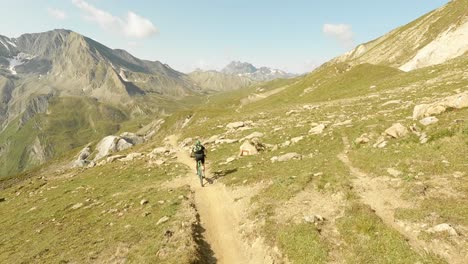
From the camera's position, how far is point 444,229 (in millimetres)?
12734

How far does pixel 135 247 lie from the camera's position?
1658cm

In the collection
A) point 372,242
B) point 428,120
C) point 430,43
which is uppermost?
point 430,43

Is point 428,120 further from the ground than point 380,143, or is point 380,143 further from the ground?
point 428,120

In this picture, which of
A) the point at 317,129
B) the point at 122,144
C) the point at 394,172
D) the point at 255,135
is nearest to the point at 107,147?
the point at 122,144

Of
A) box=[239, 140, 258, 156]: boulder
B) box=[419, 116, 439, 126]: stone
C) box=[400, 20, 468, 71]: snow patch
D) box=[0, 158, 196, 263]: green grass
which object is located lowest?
box=[0, 158, 196, 263]: green grass

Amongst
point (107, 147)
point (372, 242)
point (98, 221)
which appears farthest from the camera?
point (107, 147)

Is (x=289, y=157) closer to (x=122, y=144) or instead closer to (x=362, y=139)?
(x=362, y=139)

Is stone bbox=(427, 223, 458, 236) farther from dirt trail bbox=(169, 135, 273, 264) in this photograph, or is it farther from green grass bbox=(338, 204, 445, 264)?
dirt trail bbox=(169, 135, 273, 264)

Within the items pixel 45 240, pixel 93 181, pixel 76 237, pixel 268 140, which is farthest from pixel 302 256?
pixel 93 181

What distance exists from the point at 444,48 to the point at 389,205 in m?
100

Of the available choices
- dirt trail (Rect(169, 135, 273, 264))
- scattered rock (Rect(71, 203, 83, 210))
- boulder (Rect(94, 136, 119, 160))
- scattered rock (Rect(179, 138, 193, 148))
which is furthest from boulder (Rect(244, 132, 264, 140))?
boulder (Rect(94, 136, 119, 160))

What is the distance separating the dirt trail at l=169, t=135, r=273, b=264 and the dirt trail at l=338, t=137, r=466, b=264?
580 cm

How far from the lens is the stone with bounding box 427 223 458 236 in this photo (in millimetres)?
12477

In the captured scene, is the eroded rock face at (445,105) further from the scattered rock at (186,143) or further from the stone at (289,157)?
the scattered rock at (186,143)
